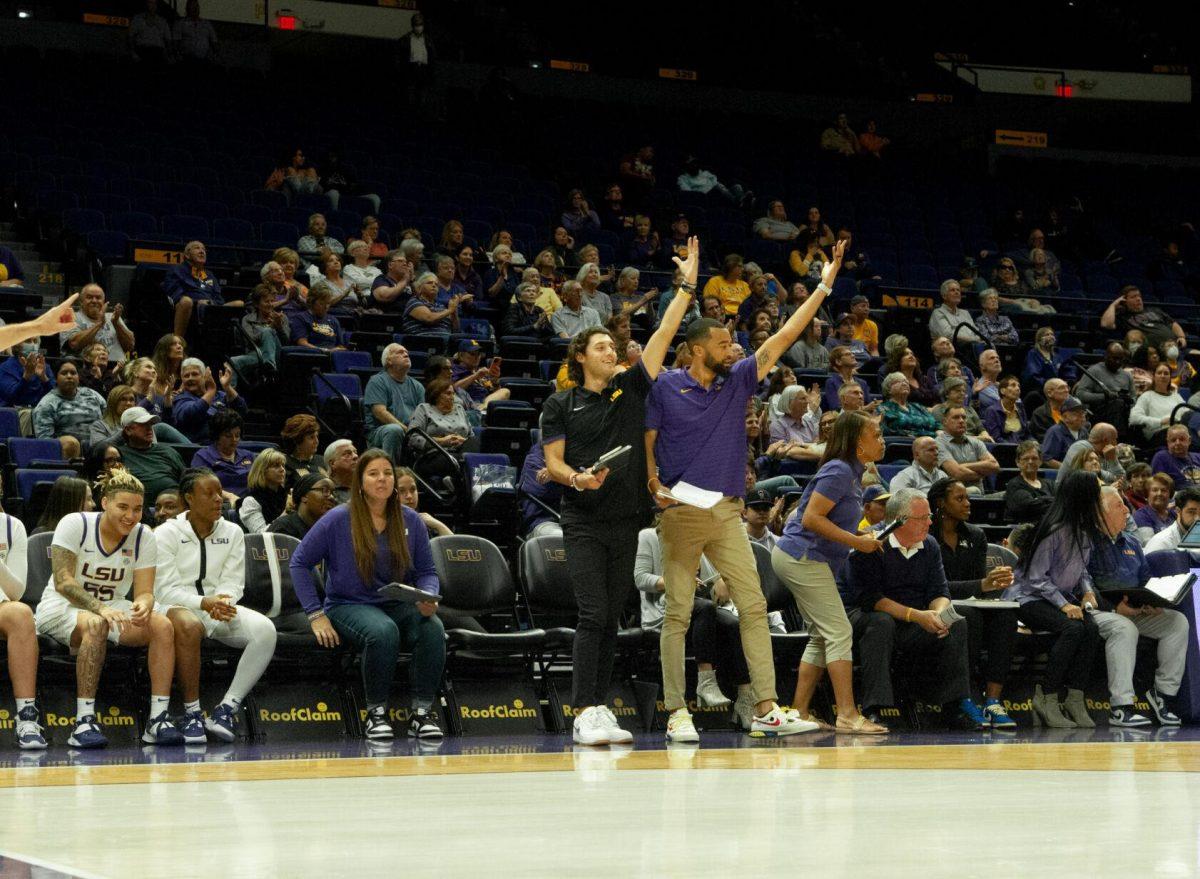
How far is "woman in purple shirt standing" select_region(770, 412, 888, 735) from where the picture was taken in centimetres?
754

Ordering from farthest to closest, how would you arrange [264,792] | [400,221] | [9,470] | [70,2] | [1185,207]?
[1185,207]
[70,2]
[400,221]
[9,470]
[264,792]

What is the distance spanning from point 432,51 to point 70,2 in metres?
4.23

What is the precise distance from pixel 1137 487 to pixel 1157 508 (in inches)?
10.3

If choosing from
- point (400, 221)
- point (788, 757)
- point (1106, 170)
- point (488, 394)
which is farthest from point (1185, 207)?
point (788, 757)

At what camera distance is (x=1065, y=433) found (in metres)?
12.3

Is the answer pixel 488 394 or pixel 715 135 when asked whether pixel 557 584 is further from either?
pixel 715 135

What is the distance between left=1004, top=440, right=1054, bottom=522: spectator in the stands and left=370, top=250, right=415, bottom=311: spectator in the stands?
15.9 feet

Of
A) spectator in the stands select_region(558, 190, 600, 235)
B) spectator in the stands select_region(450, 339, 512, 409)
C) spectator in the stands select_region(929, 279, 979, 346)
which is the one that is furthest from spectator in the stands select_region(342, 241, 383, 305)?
spectator in the stands select_region(929, 279, 979, 346)

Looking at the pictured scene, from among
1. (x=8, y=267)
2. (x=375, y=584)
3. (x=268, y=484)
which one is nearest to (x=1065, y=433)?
(x=268, y=484)

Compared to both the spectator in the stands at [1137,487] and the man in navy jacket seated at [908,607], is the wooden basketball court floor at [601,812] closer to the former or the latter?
Answer: the man in navy jacket seated at [908,607]

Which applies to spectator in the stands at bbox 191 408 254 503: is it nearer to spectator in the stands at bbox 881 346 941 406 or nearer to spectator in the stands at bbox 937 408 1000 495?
spectator in the stands at bbox 937 408 1000 495

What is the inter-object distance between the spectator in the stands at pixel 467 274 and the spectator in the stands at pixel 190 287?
2.23 m

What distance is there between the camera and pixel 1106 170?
22625 millimetres

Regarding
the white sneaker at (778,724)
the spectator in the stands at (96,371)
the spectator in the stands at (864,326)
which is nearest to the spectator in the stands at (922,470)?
the white sneaker at (778,724)
